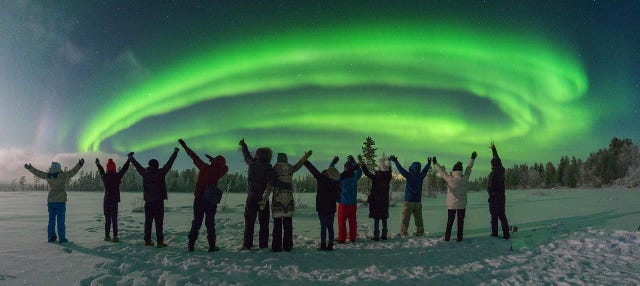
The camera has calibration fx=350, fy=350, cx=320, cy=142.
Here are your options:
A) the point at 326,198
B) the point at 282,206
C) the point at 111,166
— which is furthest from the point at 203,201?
the point at 111,166

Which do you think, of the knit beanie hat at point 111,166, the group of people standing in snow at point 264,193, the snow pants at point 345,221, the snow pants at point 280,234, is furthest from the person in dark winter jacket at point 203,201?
the snow pants at point 345,221

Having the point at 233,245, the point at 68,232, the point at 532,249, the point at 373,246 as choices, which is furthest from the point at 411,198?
the point at 68,232

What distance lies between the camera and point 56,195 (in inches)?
395

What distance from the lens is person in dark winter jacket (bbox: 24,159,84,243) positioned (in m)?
9.96

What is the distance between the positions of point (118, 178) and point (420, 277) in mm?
8852

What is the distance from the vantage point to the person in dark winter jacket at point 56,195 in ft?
32.7

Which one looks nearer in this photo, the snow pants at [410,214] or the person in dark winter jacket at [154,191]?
the person in dark winter jacket at [154,191]

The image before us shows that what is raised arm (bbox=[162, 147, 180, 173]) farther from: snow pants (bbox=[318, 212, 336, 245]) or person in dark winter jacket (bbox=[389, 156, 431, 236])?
person in dark winter jacket (bbox=[389, 156, 431, 236])

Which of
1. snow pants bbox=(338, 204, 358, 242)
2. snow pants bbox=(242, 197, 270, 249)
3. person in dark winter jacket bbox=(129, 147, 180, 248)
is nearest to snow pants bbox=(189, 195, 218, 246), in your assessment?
snow pants bbox=(242, 197, 270, 249)

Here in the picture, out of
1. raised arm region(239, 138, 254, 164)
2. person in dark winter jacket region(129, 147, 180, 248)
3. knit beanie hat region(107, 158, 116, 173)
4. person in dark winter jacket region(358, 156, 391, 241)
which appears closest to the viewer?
raised arm region(239, 138, 254, 164)

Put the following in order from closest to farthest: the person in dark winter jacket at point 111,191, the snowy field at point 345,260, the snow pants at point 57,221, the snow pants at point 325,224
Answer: the snowy field at point 345,260 → the snow pants at point 325,224 → the snow pants at point 57,221 → the person in dark winter jacket at point 111,191

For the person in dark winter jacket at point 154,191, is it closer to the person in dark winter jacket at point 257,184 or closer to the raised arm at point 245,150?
the raised arm at point 245,150

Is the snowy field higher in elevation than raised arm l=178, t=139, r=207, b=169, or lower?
lower

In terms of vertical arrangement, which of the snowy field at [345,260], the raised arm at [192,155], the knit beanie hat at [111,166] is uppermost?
the raised arm at [192,155]
